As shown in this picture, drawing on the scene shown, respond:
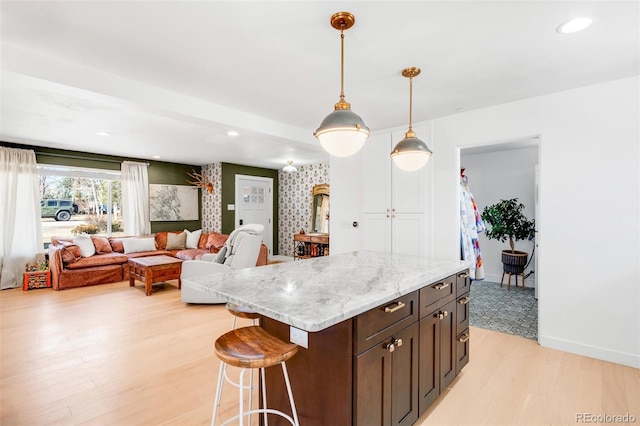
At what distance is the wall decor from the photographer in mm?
6691

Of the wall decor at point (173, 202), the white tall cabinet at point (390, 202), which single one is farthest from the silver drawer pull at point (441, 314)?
the wall decor at point (173, 202)

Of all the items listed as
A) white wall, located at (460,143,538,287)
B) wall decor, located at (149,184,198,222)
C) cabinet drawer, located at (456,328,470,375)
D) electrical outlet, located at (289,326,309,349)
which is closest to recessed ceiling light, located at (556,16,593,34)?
cabinet drawer, located at (456,328,470,375)

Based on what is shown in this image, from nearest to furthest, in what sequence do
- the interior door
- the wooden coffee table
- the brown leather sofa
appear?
the wooden coffee table, the brown leather sofa, the interior door

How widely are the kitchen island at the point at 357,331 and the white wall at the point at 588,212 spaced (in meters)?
1.49

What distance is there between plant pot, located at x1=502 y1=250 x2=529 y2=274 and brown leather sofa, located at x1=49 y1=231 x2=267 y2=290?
399 centimetres

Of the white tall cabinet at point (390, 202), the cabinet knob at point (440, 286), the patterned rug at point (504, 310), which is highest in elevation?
the white tall cabinet at point (390, 202)

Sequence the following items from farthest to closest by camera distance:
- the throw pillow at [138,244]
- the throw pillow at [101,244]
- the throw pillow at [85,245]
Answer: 1. the throw pillow at [138,244]
2. the throw pillow at [101,244]
3. the throw pillow at [85,245]

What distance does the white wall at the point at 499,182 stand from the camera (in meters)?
4.97

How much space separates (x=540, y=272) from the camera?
2.93 metres

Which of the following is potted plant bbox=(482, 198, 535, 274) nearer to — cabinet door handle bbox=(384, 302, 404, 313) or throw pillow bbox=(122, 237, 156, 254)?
cabinet door handle bbox=(384, 302, 404, 313)

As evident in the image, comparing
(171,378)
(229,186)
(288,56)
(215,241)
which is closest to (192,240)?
(215,241)

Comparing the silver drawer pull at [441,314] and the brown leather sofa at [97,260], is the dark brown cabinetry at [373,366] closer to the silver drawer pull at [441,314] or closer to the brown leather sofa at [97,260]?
the silver drawer pull at [441,314]

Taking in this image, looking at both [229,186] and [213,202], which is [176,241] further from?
[229,186]

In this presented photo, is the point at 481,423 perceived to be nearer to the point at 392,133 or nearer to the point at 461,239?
the point at 461,239
